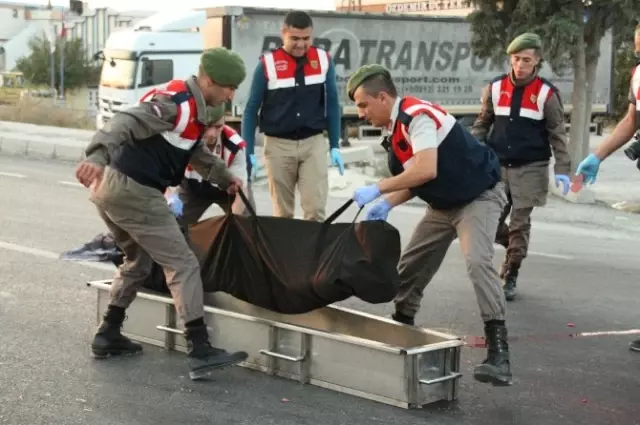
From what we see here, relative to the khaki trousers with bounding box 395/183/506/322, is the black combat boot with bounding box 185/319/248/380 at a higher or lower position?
lower

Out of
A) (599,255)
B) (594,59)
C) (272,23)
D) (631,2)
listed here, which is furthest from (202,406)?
(272,23)

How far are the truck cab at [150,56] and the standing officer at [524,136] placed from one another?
16.7 m

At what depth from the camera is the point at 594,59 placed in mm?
15617

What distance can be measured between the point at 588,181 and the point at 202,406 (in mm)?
3203

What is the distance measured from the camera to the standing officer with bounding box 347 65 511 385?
5.21 metres

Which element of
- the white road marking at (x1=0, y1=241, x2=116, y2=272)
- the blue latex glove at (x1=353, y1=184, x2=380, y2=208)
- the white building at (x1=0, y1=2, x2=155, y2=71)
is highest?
the white building at (x1=0, y1=2, x2=155, y2=71)

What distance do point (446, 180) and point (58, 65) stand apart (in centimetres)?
5626

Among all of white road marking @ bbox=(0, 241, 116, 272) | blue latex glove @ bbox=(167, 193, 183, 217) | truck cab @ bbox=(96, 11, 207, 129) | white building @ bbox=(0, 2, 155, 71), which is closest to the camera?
blue latex glove @ bbox=(167, 193, 183, 217)

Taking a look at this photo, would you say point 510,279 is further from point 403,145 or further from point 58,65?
point 58,65

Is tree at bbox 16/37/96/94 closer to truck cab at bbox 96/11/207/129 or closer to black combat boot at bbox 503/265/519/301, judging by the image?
truck cab at bbox 96/11/207/129

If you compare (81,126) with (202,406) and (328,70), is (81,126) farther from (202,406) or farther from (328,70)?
(202,406)

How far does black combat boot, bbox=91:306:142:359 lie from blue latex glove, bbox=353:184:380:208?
5.14 feet

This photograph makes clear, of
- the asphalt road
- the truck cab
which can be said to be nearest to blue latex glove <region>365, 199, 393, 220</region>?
the asphalt road

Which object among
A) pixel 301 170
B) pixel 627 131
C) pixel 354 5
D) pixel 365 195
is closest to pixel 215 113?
pixel 365 195
